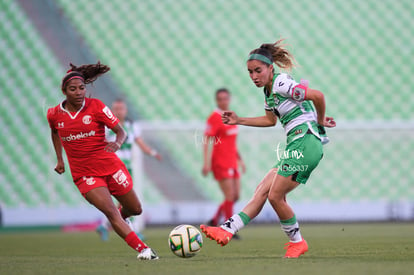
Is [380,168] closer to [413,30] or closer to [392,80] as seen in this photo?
[392,80]

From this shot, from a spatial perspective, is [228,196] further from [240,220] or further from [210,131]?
[240,220]

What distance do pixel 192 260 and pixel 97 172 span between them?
1.05m

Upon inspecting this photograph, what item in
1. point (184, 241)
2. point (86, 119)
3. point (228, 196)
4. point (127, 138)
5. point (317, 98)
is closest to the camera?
point (317, 98)

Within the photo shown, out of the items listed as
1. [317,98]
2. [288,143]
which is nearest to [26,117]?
[288,143]

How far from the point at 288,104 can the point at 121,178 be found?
1503 millimetres

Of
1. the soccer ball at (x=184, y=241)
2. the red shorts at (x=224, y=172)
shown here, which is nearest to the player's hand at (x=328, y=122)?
the soccer ball at (x=184, y=241)

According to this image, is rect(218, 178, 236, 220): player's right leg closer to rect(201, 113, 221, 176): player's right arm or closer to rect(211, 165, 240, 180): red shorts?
rect(211, 165, 240, 180): red shorts

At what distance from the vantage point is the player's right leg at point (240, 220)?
5215 millimetres

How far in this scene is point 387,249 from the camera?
5.91 metres

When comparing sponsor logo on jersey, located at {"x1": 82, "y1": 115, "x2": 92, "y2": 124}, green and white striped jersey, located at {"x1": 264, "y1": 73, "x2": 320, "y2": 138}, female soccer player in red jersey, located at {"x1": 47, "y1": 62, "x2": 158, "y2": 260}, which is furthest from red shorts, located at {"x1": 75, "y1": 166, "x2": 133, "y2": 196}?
green and white striped jersey, located at {"x1": 264, "y1": 73, "x2": 320, "y2": 138}

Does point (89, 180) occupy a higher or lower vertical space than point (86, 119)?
lower

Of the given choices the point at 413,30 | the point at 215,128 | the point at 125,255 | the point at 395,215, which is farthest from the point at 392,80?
the point at 125,255

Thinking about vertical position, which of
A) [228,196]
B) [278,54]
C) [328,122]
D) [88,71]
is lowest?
[228,196]

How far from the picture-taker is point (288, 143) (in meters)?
A: 5.38
